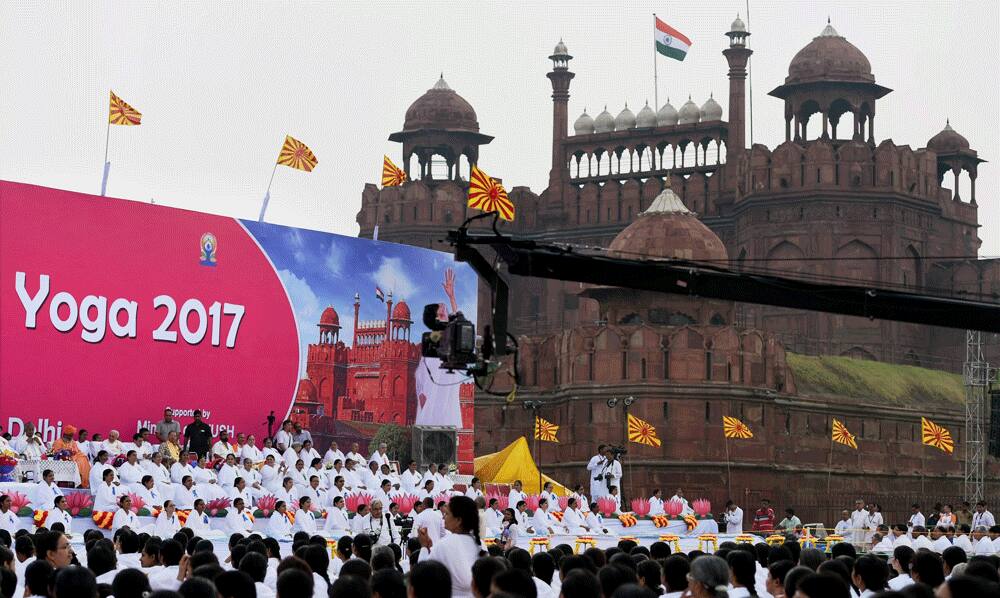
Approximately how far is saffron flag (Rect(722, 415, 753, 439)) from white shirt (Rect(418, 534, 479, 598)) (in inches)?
1639

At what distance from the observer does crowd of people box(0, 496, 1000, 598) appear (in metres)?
8.71

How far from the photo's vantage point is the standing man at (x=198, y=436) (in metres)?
32.9

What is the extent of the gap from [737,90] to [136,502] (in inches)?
1772

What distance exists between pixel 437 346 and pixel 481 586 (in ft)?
21.2

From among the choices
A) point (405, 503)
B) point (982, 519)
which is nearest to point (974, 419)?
point (982, 519)

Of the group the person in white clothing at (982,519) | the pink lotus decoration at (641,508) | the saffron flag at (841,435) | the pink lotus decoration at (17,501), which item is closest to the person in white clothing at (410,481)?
the pink lotus decoration at (641,508)

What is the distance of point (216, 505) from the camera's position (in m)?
28.5

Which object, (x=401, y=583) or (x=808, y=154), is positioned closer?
(x=401, y=583)

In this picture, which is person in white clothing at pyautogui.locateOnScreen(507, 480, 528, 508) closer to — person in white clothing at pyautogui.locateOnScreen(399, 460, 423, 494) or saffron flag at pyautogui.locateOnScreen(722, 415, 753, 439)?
person in white clothing at pyautogui.locateOnScreen(399, 460, 423, 494)

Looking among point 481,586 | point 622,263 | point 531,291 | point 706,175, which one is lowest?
point 481,586

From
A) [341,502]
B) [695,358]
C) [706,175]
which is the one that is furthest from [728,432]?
[341,502]

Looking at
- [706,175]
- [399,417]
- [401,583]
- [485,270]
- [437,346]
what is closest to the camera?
[401,583]

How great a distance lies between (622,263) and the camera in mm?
19234

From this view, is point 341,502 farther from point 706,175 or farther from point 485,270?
point 706,175
